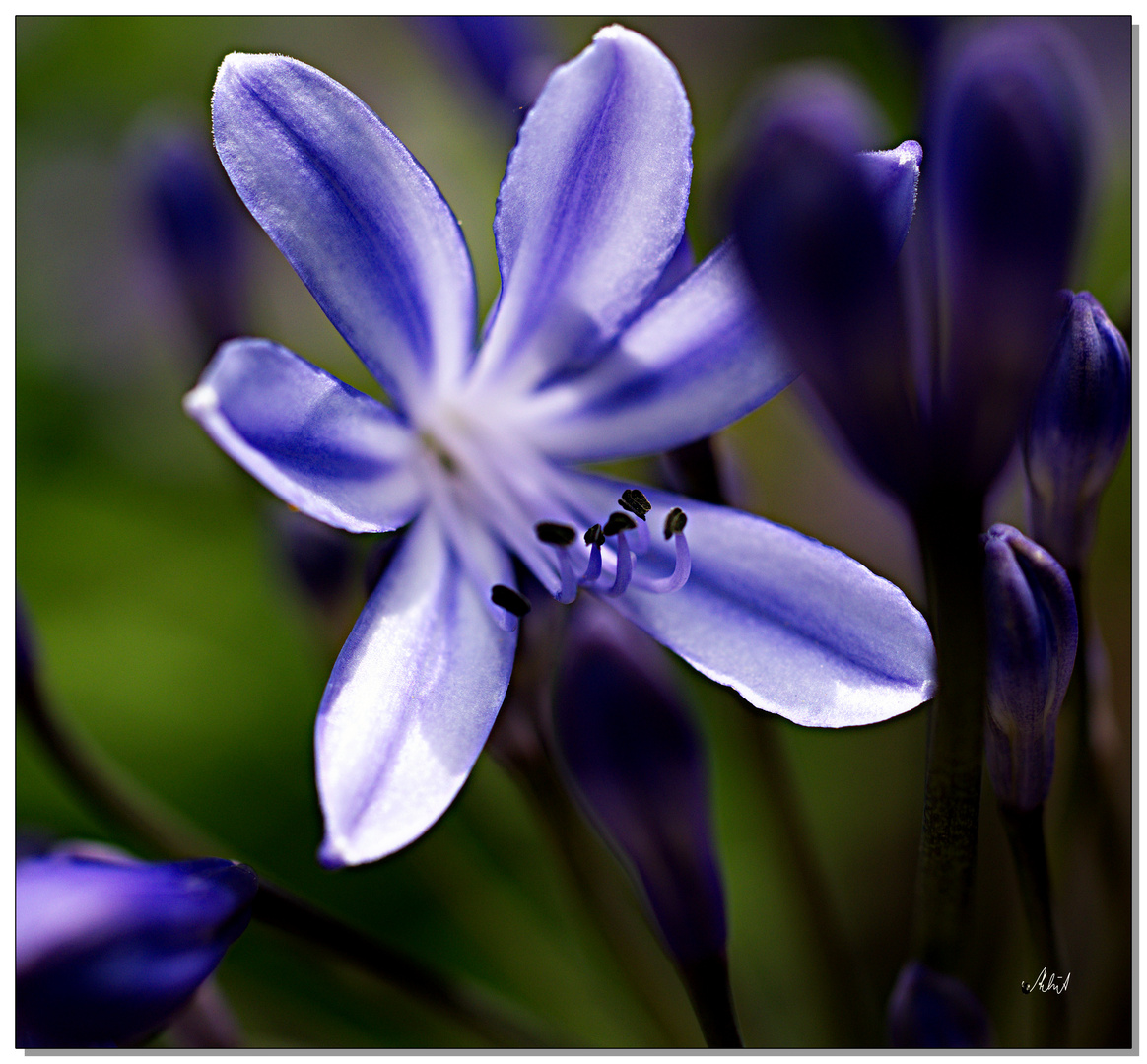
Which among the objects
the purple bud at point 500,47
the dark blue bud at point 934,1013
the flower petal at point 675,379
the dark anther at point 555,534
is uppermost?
the purple bud at point 500,47

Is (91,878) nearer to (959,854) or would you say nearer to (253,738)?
(959,854)

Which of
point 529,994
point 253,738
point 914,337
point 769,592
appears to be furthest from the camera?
point 253,738

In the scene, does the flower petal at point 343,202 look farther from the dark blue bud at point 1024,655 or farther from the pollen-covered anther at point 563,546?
the dark blue bud at point 1024,655

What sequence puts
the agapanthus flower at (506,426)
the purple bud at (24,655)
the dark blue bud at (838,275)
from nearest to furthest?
the dark blue bud at (838,275) < the agapanthus flower at (506,426) < the purple bud at (24,655)

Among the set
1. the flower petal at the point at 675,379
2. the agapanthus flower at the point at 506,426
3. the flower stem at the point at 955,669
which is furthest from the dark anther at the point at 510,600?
the flower stem at the point at 955,669

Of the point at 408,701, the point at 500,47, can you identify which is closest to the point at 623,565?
the point at 408,701
